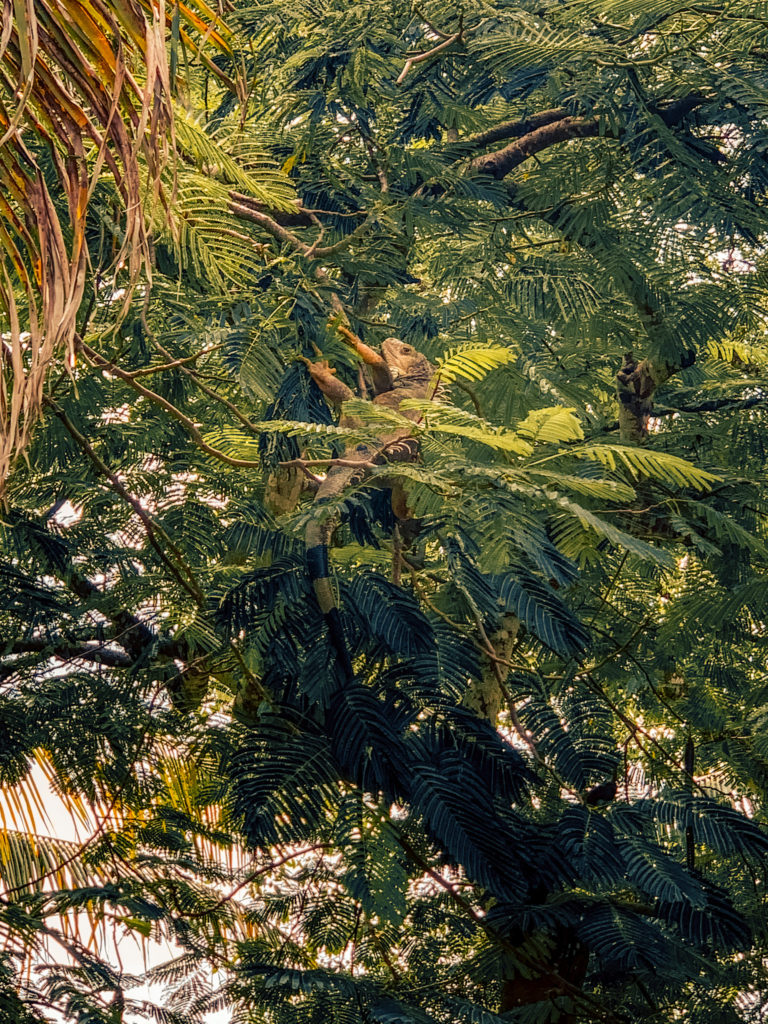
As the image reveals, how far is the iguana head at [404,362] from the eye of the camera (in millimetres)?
2467

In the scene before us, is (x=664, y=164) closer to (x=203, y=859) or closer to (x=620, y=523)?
(x=620, y=523)

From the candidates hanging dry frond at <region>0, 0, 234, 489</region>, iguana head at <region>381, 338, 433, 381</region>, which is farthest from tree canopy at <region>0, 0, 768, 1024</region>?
iguana head at <region>381, 338, 433, 381</region>

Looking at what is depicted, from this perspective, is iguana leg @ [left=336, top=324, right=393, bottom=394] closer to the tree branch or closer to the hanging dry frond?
the hanging dry frond

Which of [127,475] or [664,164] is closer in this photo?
[664,164]

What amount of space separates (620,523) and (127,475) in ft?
6.47

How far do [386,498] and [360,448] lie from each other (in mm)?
221

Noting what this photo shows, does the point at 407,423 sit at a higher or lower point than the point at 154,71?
lower

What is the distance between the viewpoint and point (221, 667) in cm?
405

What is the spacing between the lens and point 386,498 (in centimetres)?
240

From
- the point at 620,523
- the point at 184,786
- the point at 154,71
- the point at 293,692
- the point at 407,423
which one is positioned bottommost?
the point at 293,692

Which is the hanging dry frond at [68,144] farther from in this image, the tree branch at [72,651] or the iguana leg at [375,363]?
the tree branch at [72,651]

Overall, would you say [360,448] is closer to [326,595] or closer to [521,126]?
[326,595]

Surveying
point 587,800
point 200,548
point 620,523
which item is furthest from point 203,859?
point 620,523

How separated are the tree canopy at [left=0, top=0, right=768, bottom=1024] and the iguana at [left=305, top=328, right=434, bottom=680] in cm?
3
